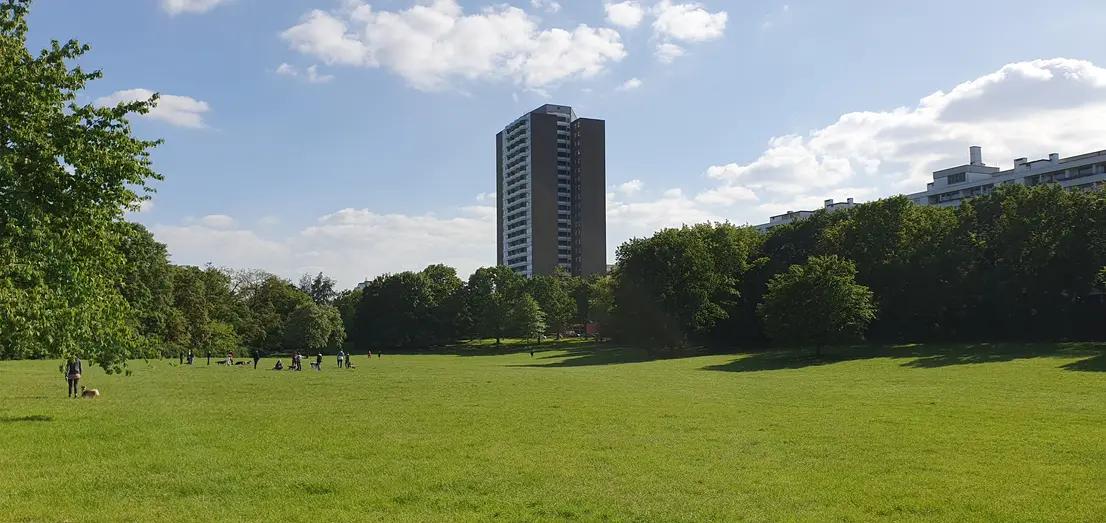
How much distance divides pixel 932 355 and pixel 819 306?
332 inches

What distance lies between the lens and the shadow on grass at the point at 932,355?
49.3m

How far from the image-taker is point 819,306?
59.8 meters

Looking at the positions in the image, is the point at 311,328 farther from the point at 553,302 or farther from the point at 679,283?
the point at 679,283

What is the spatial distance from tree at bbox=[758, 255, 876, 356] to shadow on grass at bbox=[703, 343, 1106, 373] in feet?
5.84

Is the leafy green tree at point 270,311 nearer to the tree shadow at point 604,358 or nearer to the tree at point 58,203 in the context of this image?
the tree shadow at point 604,358

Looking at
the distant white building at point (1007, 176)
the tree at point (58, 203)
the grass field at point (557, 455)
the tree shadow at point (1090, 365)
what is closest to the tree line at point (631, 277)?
the tree at point (58, 203)

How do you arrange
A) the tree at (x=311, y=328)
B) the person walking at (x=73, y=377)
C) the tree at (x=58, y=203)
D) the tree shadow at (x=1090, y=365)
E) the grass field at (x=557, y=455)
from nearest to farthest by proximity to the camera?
the grass field at (x=557, y=455)
the tree at (x=58, y=203)
the person walking at (x=73, y=377)
the tree shadow at (x=1090, y=365)
the tree at (x=311, y=328)

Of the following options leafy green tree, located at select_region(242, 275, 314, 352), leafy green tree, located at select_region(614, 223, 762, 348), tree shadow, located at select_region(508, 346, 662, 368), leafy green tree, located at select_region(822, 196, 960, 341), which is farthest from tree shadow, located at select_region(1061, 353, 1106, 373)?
leafy green tree, located at select_region(242, 275, 314, 352)

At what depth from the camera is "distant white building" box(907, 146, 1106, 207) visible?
378 ft

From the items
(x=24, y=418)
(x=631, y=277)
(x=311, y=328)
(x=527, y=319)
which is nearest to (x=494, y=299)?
(x=527, y=319)

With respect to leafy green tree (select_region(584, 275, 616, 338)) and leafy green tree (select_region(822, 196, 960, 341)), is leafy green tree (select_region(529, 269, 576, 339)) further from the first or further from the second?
leafy green tree (select_region(822, 196, 960, 341))

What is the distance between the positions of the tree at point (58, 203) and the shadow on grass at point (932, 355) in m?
39.5

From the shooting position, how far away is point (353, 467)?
15148 millimetres

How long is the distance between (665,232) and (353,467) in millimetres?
67292
